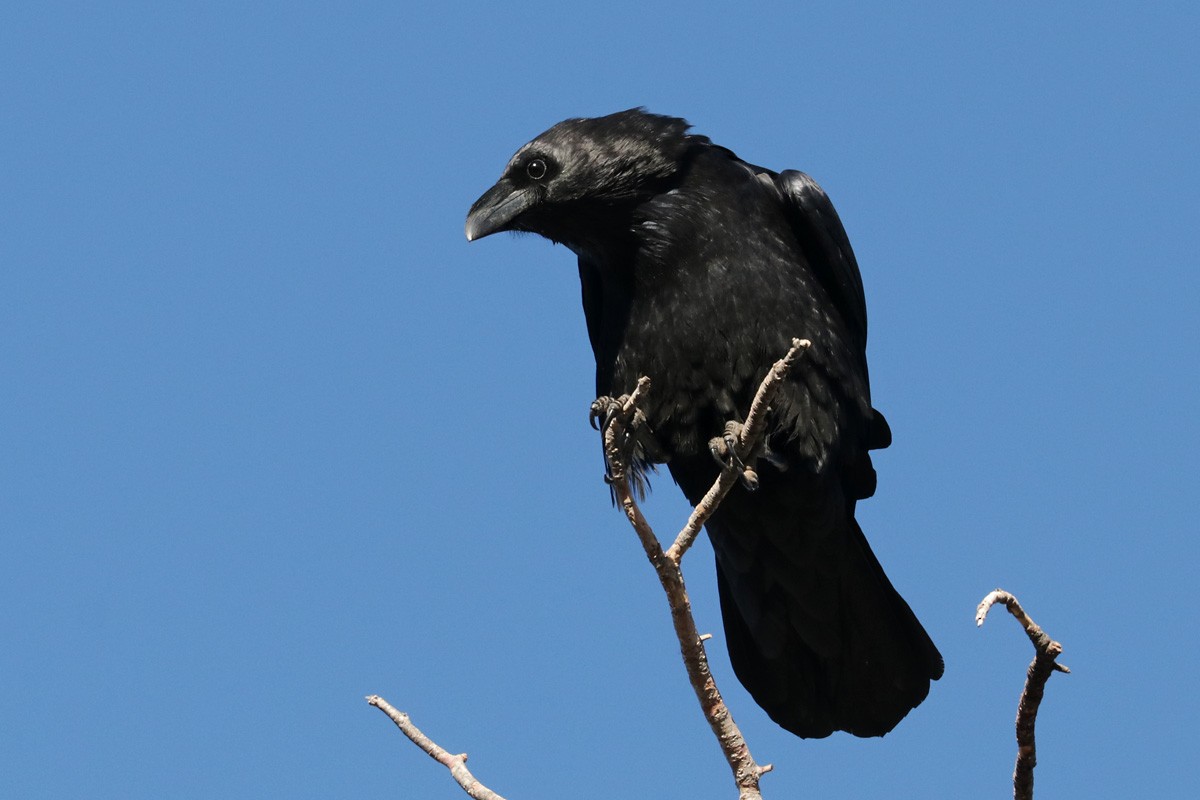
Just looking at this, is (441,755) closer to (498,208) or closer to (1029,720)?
(1029,720)

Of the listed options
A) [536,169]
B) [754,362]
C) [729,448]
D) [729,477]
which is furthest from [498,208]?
[729,477]

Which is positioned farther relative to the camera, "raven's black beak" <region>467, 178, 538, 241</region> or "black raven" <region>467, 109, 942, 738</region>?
"raven's black beak" <region>467, 178, 538, 241</region>

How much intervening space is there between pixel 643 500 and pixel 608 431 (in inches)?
92.0

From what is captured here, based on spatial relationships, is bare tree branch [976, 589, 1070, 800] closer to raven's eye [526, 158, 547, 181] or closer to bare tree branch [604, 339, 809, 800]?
bare tree branch [604, 339, 809, 800]

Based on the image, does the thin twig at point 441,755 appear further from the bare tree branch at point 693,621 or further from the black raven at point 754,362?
the black raven at point 754,362

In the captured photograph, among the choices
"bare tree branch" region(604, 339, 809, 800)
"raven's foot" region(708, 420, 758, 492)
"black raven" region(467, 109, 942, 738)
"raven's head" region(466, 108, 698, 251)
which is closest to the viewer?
"bare tree branch" region(604, 339, 809, 800)

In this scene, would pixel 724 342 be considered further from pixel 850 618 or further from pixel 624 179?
pixel 850 618

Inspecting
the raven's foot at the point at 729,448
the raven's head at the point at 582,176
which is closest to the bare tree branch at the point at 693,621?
the raven's foot at the point at 729,448

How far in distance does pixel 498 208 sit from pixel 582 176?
0.45 metres

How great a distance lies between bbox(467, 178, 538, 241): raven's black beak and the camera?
23.6ft

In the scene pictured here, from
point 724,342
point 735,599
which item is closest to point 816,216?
point 724,342

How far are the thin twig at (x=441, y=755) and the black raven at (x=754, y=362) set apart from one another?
232cm

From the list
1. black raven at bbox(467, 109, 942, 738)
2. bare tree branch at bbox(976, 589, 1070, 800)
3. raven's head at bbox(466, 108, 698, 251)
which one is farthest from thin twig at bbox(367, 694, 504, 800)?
raven's head at bbox(466, 108, 698, 251)

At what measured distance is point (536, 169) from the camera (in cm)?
719
